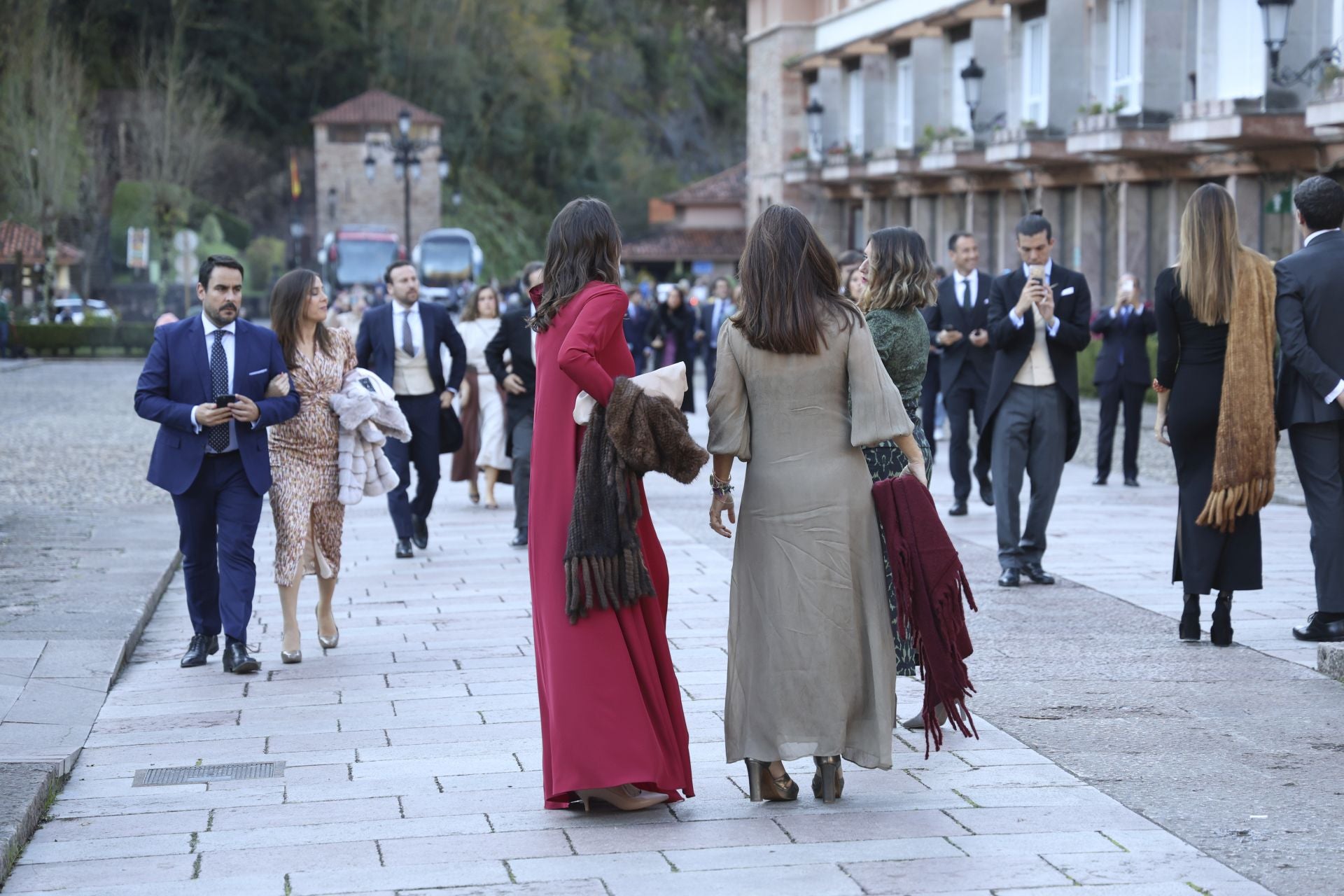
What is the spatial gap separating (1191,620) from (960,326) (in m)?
5.44

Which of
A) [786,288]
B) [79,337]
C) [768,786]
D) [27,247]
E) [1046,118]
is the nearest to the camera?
[786,288]

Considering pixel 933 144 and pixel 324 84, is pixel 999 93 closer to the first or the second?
pixel 933 144

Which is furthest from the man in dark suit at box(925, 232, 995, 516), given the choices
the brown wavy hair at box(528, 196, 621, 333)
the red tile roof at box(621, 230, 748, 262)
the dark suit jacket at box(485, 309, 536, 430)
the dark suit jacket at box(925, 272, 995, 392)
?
the red tile roof at box(621, 230, 748, 262)

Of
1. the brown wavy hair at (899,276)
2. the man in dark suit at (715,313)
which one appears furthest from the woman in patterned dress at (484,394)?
the man in dark suit at (715,313)

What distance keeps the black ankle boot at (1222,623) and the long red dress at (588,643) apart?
3.33 meters

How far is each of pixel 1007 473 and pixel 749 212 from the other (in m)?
41.6

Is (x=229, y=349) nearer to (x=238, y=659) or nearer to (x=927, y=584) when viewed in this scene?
(x=238, y=659)

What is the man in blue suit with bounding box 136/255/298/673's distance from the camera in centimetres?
760

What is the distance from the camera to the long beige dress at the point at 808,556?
5.35 m

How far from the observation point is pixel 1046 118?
3100 cm

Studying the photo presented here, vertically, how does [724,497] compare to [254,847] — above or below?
above

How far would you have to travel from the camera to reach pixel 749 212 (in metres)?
50.6

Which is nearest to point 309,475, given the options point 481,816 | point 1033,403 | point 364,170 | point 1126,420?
point 481,816

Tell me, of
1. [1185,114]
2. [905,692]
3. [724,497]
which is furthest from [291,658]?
[1185,114]
